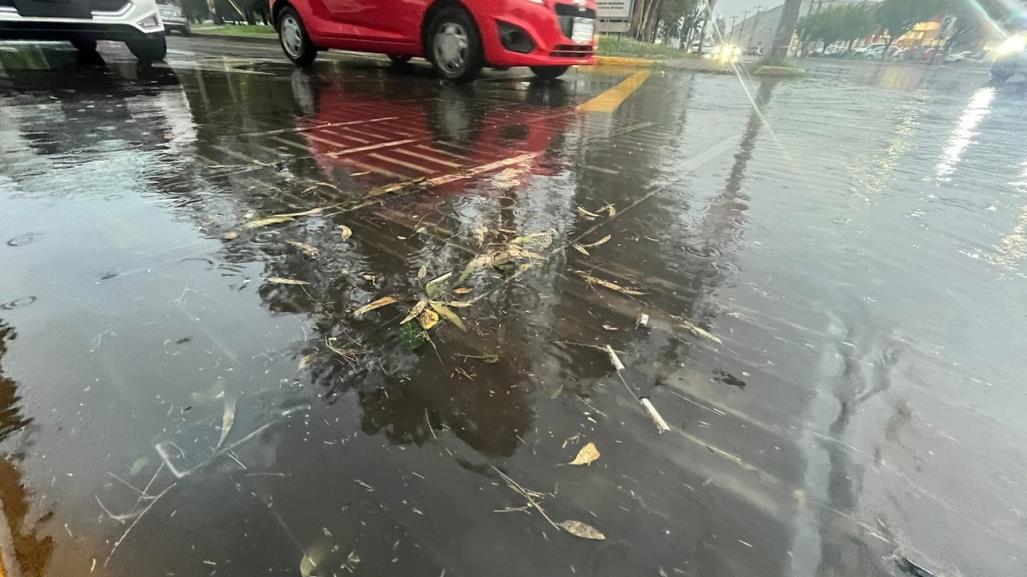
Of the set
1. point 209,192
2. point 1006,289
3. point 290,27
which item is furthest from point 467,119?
point 290,27

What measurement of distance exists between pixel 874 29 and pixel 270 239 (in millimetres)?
82134

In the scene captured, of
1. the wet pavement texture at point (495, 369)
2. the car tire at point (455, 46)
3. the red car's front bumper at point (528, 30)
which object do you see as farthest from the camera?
the car tire at point (455, 46)

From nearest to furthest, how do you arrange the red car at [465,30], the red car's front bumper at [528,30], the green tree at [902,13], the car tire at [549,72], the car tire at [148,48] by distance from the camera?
the red car's front bumper at [528,30] → the red car at [465,30] → the car tire at [148,48] → the car tire at [549,72] → the green tree at [902,13]

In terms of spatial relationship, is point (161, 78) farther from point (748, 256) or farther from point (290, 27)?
point (748, 256)

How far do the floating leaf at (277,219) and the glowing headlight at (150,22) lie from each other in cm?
615

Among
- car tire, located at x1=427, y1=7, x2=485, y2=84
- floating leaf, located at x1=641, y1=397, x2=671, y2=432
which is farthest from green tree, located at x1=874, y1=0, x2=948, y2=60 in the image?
floating leaf, located at x1=641, y1=397, x2=671, y2=432

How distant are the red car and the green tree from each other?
189ft

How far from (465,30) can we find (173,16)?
12122 millimetres

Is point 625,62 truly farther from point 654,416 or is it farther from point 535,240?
point 654,416

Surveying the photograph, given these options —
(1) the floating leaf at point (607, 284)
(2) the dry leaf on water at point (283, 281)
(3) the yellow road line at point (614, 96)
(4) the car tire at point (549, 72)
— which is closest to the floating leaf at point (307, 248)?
(2) the dry leaf on water at point (283, 281)

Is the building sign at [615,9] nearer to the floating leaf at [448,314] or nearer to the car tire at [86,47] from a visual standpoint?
the car tire at [86,47]

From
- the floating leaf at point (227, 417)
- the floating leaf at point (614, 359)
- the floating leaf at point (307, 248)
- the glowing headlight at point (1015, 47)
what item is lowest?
the floating leaf at point (614, 359)

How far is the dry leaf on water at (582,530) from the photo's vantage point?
96 centimetres

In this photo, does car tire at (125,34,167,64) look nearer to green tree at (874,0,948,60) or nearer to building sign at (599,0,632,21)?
building sign at (599,0,632,21)
